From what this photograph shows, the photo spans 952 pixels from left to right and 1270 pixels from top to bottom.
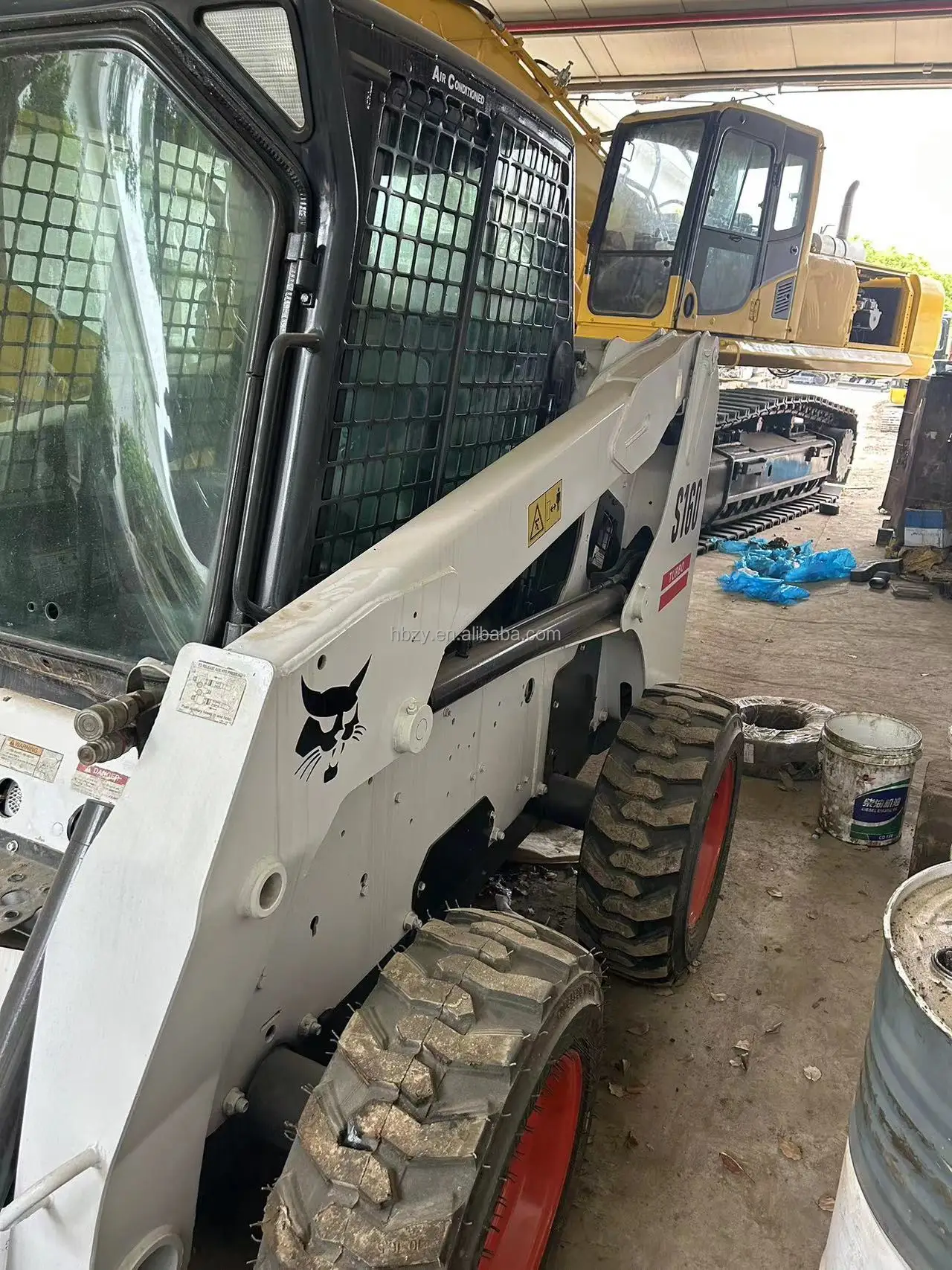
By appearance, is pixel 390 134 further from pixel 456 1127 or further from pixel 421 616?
pixel 456 1127

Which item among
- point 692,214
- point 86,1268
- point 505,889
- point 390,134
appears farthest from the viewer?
point 692,214

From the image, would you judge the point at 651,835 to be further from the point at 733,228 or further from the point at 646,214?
the point at 733,228

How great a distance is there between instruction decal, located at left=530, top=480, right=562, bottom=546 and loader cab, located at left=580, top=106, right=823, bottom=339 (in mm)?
5158

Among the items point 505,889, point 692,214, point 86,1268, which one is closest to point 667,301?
point 692,214

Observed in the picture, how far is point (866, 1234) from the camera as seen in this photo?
1380 mm

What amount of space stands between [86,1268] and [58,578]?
1123 millimetres

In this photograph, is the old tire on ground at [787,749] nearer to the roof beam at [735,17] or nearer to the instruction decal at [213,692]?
the instruction decal at [213,692]

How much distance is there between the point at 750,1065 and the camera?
2719 millimetres

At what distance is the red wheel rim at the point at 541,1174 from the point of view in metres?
1.83

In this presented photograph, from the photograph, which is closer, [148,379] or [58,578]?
[148,379]

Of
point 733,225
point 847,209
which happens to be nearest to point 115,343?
point 733,225

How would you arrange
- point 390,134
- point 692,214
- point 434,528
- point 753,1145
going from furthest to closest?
1. point 692,214
2. point 753,1145
3. point 434,528
4. point 390,134

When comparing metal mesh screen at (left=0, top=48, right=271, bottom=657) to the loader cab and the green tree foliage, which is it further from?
the green tree foliage

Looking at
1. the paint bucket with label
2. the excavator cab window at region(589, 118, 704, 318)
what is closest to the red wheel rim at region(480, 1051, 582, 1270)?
the paint bucket with label
